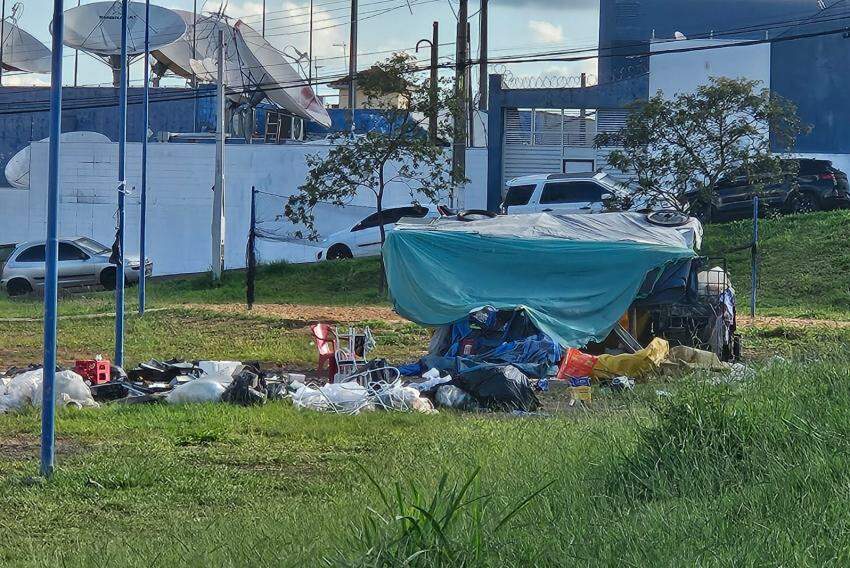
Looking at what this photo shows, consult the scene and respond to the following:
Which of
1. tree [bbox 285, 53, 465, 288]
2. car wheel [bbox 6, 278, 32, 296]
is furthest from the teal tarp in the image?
car wheel [bbox 6, 278, 32, 296]

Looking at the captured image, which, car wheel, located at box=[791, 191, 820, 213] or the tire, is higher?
car wheel, located at box=[791, 191, 820, 213]

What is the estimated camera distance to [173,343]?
20.0 meters

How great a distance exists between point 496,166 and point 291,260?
27.6 feet

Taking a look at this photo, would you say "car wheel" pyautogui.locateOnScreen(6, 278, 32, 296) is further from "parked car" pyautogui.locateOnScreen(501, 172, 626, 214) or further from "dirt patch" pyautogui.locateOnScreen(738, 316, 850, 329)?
"dirt patch" pyautogui.locateOnScreen(738, 316, 850, 329)

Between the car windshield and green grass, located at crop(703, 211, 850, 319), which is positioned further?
the car windshield

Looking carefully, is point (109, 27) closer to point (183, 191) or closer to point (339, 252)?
point (183, 191)

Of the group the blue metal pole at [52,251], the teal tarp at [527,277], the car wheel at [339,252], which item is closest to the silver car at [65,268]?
the car wheel at [339,252]

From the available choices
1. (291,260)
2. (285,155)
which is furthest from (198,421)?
(285,155)

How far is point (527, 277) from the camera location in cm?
1719

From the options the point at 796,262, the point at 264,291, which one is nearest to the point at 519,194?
the point at 264,291

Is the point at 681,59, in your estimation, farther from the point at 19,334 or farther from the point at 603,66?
the point at 19,334

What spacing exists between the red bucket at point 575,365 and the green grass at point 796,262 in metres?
8.72

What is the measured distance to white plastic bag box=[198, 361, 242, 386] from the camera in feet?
44.5

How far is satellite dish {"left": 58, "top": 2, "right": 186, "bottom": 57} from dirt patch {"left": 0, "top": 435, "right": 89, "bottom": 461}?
87.3 ft
